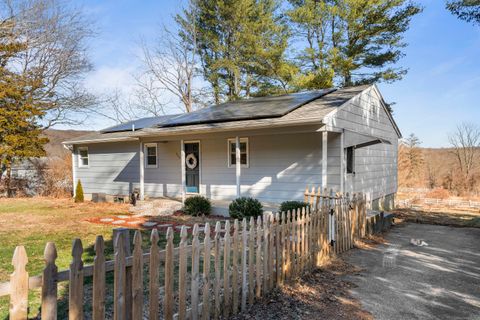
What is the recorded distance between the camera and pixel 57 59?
19641mm

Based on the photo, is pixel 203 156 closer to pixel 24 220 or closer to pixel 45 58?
pixel 24 220

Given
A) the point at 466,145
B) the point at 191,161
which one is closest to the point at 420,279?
the point at 191,161

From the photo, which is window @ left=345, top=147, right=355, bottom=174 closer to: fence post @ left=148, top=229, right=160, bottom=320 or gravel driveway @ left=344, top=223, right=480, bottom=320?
gravel driveway @ left=344, top=223, right=480, bottom=320

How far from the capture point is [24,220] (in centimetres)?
933

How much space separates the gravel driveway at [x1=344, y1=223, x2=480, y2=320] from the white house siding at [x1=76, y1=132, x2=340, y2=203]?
9.69 ft

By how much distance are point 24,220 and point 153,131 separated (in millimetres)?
4886

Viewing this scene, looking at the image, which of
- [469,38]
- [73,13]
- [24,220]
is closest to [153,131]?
[24,220]

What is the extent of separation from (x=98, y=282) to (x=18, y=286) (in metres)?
0.51

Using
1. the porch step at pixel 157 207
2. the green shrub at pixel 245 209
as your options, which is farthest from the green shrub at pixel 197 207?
Answer: the green shrub at pixel 245 209

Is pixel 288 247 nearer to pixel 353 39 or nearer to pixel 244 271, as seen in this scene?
pixel 244 271

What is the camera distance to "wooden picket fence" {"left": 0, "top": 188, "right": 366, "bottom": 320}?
2020 millimetres

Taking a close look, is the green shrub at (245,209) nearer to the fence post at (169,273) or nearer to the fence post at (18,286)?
the fence post at (169,273)

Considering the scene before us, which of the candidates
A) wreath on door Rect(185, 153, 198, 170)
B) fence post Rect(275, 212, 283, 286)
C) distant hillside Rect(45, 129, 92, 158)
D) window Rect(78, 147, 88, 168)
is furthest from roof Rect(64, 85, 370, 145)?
distant hillside Rect(45, 129, 92, 158)

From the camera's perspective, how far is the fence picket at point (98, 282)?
7.37ft
